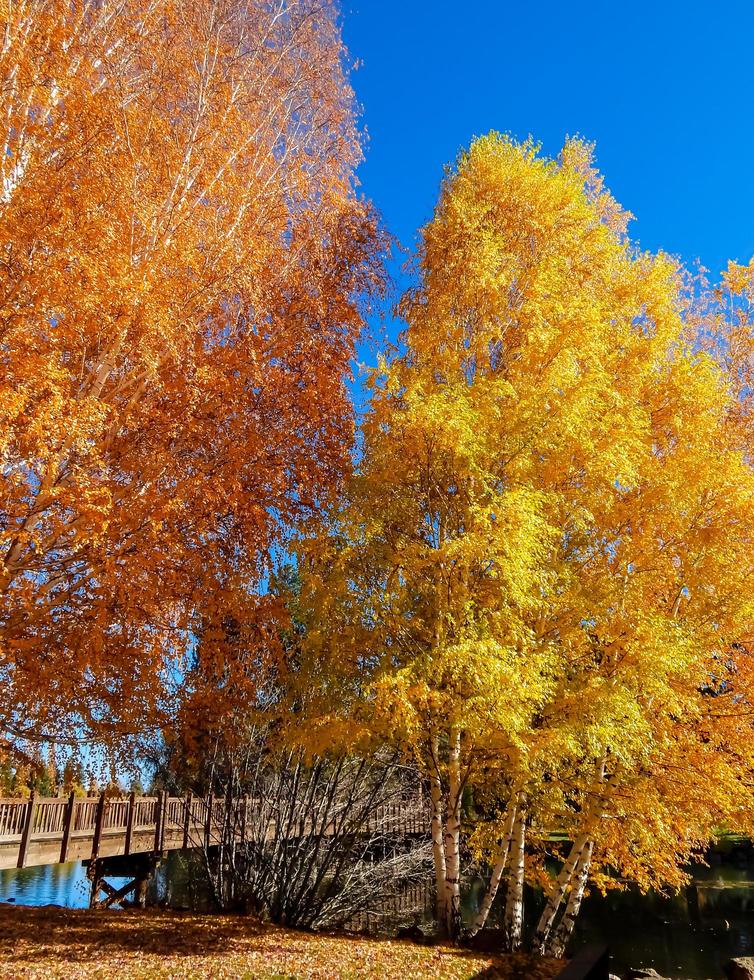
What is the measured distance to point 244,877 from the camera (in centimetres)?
1167

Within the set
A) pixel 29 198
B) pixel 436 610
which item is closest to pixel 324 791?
pixel 436 610

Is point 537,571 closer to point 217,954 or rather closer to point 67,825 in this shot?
point 217,954

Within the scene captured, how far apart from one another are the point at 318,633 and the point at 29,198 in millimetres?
5327

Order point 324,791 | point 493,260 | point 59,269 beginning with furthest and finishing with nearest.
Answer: point 324,791, point 493,260, point 59,269

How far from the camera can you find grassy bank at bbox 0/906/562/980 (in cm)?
676

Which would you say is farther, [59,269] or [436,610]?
[436,610]

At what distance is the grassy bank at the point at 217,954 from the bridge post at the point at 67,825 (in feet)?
10.9

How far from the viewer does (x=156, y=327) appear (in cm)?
723

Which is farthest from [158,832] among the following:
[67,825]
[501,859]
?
[501,859]

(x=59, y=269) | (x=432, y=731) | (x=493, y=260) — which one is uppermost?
(x=493, y=260)

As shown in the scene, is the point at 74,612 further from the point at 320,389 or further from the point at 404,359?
the point at 404,359

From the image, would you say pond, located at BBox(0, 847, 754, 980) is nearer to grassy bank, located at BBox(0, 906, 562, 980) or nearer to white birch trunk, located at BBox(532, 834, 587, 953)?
grassy bank, located at BBox(0, 906, 562, 980)

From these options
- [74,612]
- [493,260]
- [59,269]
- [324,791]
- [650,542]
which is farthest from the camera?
[324,791]

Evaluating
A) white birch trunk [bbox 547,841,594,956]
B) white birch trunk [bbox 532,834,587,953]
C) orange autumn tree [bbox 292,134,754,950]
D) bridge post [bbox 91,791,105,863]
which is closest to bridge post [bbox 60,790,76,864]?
bridge post [bbox 91,791,105,863]
